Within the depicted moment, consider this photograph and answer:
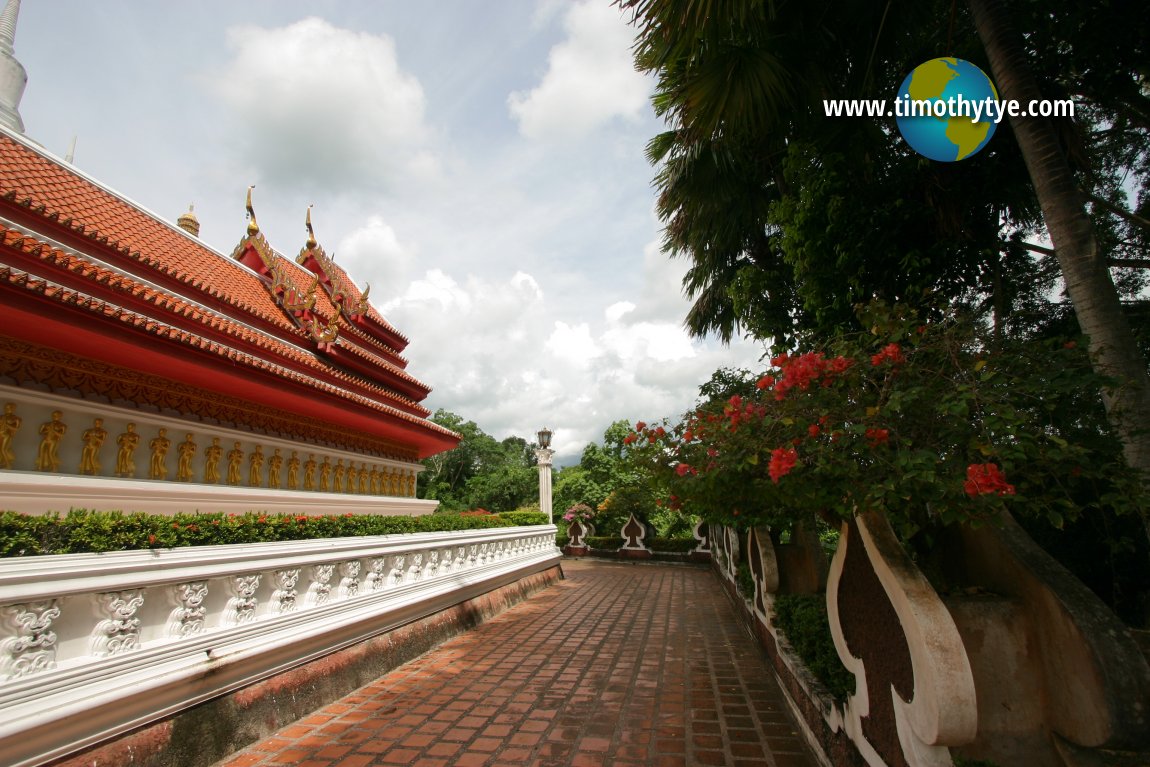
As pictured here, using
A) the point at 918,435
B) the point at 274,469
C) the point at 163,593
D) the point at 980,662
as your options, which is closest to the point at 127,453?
the point at 274,469

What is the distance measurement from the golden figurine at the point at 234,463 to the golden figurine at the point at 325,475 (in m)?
1.55

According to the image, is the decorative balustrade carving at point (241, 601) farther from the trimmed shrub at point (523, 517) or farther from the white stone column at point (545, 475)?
the white stone column at point (545, 475)

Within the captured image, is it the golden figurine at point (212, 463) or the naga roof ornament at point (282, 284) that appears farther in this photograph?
the naga roof ornament at point (282, 284)

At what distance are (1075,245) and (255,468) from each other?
841cm

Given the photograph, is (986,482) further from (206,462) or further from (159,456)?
(206,462)

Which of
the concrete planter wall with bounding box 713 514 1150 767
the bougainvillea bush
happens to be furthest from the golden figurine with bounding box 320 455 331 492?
the concrete planter wall with bounding box 713 514 1150 767

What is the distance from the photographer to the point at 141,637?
9.97ft

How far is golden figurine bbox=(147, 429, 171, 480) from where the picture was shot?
5.73 m

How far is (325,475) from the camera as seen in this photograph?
838 cm

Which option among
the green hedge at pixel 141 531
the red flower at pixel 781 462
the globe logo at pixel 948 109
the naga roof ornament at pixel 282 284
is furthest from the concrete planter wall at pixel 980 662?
the naga roof ornament at pixel 282 284

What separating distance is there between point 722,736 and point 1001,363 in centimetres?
288

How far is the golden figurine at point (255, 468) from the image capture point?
275 inches

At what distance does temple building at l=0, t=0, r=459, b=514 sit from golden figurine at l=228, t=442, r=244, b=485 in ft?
0.05

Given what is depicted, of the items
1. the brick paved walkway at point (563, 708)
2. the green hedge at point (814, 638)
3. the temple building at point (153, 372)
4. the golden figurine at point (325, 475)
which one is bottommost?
the brick paved walkway at point (563, 708)
